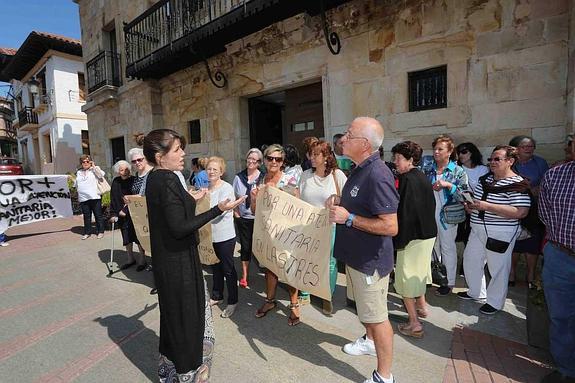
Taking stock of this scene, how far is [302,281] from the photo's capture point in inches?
96.7

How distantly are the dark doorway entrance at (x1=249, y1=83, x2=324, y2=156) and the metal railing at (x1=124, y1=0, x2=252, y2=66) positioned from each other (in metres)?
2.02

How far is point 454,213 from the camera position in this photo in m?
3.45

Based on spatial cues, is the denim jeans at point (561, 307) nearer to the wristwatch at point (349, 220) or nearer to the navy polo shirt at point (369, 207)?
the navy polo shirt at point (369, 207)

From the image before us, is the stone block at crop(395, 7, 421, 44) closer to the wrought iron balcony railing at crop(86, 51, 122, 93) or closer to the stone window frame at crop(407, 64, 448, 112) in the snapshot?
the stone window frame at crop(407, 64, 448, 112)

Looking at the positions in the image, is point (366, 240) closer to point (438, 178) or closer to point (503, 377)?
point (503, 377)

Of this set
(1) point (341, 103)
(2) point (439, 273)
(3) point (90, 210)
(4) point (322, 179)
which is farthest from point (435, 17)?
(3) point (90, 210)

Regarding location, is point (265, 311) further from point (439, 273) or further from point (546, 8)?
point (546, 8)

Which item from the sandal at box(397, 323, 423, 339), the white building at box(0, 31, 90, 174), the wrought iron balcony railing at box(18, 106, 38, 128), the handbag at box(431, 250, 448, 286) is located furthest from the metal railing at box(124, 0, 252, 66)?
the wrought iron balcony railing at box(18, 106, 38, 128)

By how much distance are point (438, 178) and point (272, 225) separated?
2.07 metres

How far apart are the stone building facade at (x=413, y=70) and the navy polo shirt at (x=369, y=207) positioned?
2.86 m

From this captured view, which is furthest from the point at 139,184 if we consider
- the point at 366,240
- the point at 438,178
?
A: the point at 438,178

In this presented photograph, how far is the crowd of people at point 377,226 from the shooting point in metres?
2.05

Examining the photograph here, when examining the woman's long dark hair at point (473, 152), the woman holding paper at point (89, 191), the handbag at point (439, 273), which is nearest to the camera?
the handbag at point (439, 273)

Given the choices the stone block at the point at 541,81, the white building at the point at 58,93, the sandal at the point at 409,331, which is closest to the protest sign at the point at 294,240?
the sandal at the point at 409,331
